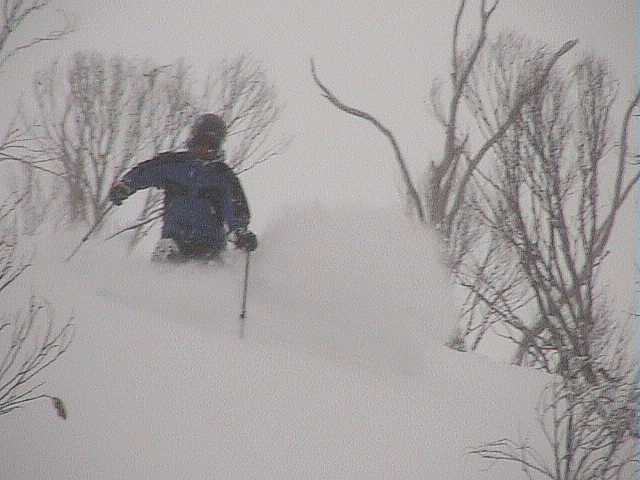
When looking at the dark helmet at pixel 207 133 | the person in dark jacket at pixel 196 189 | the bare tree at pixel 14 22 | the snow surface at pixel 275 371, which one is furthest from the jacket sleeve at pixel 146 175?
the bare tree at pixel 14 22

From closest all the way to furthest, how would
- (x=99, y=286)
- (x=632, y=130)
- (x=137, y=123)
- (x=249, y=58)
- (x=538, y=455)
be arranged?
(x=538, y=455), (x=99, y=286), (x=632, y=130), (x=137, y=123), (x=249, y=58)

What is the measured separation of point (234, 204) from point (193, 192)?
0.25m

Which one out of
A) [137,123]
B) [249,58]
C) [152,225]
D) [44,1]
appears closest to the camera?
[44,1]

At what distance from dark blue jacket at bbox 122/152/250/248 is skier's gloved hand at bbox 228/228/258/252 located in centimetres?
9

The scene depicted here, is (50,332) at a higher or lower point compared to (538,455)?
higher

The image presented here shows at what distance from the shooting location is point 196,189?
10.3ft

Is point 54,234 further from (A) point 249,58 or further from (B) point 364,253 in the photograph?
(A) point 249,58

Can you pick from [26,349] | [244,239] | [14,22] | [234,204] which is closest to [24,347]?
[26,349]

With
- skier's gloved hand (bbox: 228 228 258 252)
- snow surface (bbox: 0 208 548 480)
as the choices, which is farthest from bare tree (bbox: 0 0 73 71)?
skier's gloved hand (bbox: 228 228 258 252)

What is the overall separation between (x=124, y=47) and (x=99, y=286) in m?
3.85

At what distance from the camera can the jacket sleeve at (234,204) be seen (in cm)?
310

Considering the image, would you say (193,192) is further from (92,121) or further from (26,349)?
(92,121)

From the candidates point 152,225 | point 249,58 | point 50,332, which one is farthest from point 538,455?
point 249,58

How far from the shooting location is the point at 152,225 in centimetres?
510
